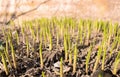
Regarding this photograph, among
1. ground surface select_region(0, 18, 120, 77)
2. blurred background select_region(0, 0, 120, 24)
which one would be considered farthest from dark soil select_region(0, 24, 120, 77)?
blurred background select_region(0, 0, 120, 24)

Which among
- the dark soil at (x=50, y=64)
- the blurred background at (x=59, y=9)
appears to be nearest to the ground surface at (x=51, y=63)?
the dark soil at (x=50, y=64)

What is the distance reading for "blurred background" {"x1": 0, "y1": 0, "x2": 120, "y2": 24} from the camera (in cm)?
258

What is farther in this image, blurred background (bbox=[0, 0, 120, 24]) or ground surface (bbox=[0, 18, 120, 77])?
blurred background (bbox=[0, 0, 120, 24])

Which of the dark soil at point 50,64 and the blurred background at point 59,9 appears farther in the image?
the blurred background at point 59,9

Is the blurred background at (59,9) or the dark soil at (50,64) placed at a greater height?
the blurred background at (59,9)

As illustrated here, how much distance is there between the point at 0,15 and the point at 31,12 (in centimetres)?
41

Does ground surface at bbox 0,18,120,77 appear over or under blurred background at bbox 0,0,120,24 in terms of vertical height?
under

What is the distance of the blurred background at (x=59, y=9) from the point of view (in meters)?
2.58

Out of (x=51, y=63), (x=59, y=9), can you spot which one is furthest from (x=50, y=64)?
(x=59, y=9)

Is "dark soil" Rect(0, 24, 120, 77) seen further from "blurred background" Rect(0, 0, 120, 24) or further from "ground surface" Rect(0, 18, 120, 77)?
"blurred background" Rect(0, 0, 120, 24)

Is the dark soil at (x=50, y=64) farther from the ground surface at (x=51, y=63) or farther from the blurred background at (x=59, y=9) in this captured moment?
the blurred background at (x=59, y=9)

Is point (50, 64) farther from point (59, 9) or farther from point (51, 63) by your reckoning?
point (59, 9)

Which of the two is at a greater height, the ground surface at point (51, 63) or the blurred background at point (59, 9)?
the blurred background at point (59, 9)

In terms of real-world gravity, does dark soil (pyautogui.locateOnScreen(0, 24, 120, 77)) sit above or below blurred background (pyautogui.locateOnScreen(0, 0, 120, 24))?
below
